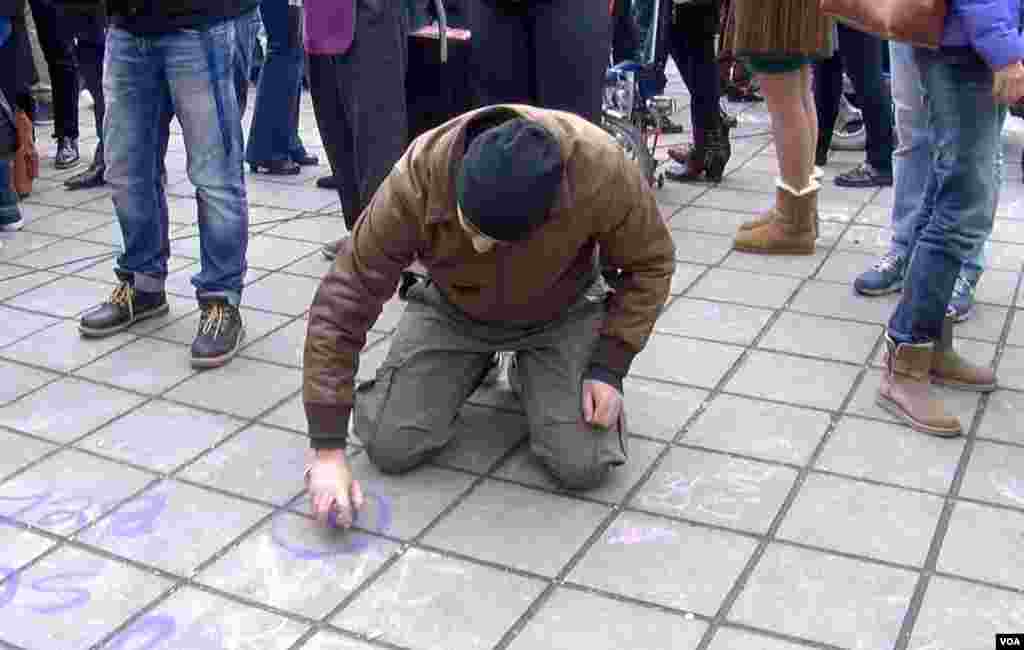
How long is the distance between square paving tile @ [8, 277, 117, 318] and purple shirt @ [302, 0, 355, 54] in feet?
4.13

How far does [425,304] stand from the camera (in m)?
3.38

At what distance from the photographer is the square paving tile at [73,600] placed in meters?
2.58

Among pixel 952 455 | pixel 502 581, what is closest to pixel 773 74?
pixel 952 455

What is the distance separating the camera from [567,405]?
3193 mm

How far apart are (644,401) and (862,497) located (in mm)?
767

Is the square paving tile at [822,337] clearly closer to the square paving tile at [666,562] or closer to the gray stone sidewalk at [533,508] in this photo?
the gray stone sidewalk at [533,508]

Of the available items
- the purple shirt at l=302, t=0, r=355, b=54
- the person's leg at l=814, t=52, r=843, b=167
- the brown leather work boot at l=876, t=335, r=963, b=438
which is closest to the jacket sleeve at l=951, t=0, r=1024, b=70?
the brown leather work boot at l=876, t=335, r=963, b=438

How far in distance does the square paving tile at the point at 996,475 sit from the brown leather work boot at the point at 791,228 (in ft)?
5.39

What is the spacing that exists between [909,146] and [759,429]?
1312 millimetres

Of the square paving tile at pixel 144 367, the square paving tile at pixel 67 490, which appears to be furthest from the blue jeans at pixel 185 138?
the square paving tile at pixel 67 490

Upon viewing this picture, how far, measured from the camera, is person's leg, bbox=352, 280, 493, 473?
3.20 metres

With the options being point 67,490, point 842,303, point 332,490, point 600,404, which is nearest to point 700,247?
point 842,303

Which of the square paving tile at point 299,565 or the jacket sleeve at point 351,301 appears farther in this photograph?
the jacket sleeve at point 351,301

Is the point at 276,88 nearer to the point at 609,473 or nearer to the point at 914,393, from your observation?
the point at 609,473
